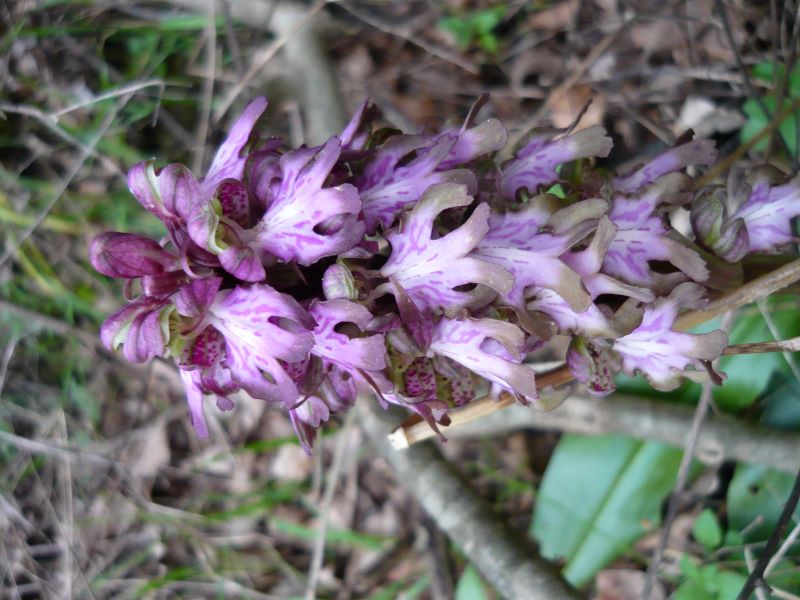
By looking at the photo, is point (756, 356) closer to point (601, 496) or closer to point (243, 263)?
point (601, 496)

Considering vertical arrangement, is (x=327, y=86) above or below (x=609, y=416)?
above

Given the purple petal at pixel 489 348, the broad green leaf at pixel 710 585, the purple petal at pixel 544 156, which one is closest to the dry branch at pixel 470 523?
the broad green leaf at pixel 710 585

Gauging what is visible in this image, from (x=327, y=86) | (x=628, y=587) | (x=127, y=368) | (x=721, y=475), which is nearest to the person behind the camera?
(x=721, y=475)

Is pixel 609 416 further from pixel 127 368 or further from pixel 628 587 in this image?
pixel 127 368

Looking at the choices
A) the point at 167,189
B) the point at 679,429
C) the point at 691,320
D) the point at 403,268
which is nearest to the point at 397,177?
the point at 403,268

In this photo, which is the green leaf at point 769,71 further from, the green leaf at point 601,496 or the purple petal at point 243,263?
the purple petal at point 243,263

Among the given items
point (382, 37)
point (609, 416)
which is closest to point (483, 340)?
point (609, 416)

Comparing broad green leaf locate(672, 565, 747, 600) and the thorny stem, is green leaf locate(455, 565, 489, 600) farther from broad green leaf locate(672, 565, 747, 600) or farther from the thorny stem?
the thorny stem
